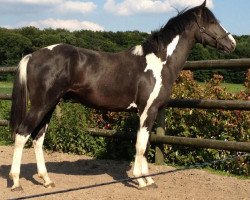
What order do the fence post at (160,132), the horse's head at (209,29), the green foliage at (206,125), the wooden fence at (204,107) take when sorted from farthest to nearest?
the fence post at (160,132) < the green foliage at (206,125) < the wooden fence at (204,107) < the horse's head at (209,29)

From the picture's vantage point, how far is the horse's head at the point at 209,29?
572 centimetres

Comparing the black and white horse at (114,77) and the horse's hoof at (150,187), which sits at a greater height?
the black and white horse at (114,77)

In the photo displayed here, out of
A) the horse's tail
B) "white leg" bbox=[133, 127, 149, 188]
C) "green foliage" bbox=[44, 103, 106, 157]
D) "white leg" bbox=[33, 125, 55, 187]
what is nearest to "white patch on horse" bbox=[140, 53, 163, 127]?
"white leg" bbox=[133, 127, 149, 188]

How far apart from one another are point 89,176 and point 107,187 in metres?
0.73

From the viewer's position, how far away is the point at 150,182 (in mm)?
5492

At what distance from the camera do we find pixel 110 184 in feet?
18.2

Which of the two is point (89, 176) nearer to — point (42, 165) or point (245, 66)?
point (42, 165)

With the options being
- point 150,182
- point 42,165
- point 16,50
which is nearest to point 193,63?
point 150,182

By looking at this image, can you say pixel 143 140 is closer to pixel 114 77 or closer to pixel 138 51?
pixel 114 77

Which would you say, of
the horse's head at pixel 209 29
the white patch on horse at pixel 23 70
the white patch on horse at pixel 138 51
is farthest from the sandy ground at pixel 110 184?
the horse's head at pixel 209 29

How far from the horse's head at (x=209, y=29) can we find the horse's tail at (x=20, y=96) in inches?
90.2

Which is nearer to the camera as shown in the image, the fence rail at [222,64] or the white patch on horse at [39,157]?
the white patch on horse at [39,157]

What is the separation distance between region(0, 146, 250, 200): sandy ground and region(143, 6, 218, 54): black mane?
1698 millimetres

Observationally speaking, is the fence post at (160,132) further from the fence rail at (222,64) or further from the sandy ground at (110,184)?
the fence rail at (222,64)
